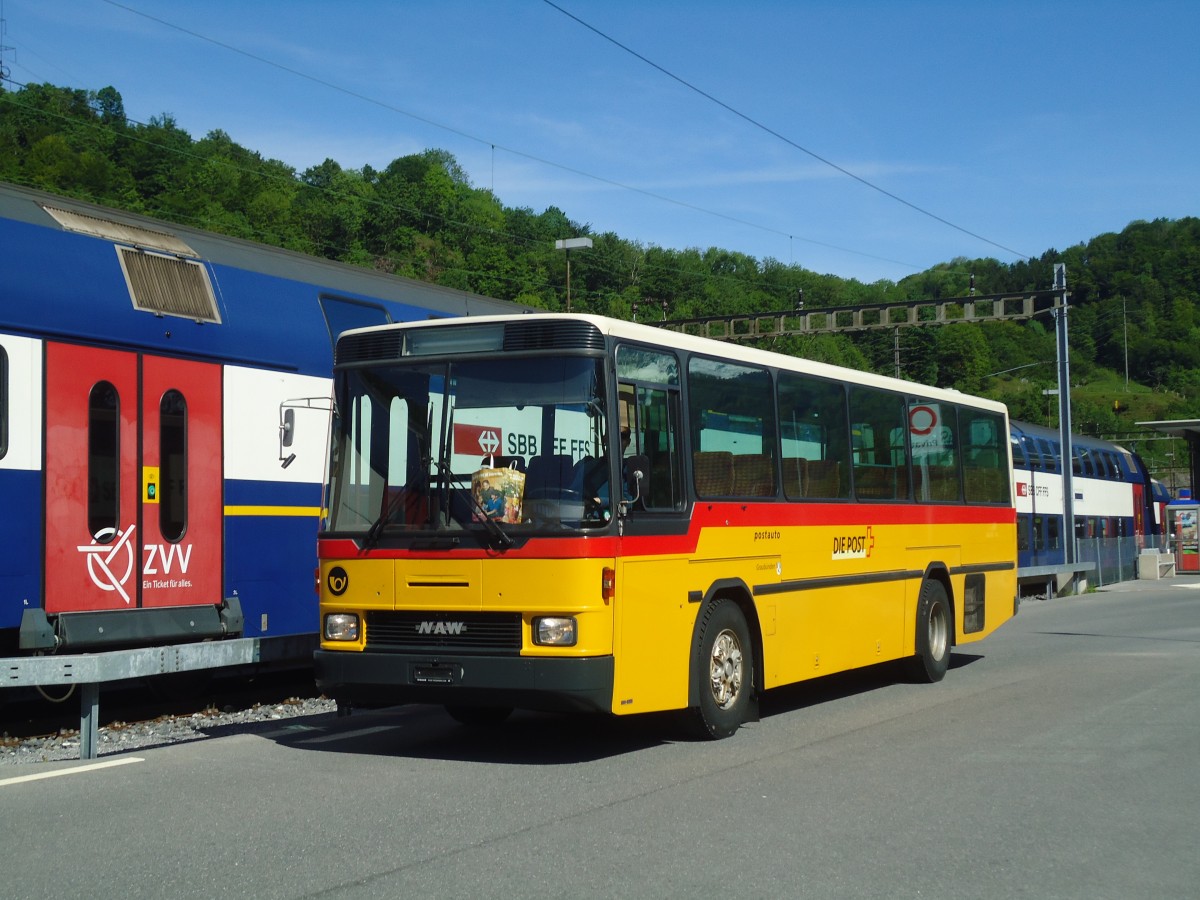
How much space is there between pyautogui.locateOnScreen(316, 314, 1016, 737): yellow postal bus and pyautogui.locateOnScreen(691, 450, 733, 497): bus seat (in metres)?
0.02

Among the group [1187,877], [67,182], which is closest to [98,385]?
[1187,877]

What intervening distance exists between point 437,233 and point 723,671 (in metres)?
75.5

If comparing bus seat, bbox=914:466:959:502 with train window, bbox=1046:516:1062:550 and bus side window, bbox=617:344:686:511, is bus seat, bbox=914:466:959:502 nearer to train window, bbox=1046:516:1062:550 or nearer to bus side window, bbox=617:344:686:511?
bus side window, bbox=617:344:686:511

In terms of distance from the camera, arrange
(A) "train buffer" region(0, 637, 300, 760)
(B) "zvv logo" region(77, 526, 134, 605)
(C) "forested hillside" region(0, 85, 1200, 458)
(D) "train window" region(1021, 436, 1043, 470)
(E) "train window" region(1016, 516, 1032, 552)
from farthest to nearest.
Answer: (C) "forested hillside" region(0, 85, 1200, 458)
(D) "train window" region(1021, 436, 1043, 470)
(E) "train window" region(1016, 516, 1032, 552)
(B) "zvv logo" region(77, 526, 134, 605)
(A) "train buffer" region(0, 637, 300, 760)

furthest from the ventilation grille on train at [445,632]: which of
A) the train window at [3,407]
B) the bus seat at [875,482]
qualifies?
the bus seat at [875,482]

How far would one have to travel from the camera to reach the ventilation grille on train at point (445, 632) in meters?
8.65

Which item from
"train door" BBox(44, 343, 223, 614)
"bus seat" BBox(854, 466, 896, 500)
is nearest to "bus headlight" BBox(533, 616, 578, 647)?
"train door" BBox(44, 343, 223, 614)

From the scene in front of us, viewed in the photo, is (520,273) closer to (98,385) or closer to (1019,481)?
(1019,481)

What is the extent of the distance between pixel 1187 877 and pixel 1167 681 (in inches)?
328

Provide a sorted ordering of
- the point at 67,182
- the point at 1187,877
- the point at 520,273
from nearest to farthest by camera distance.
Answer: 1. the point at 1187,877
2. the point at 67,182
3. the point at 520,273

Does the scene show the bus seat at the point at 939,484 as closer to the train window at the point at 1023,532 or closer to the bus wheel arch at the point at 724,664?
the bus wheel arch at the point at 724,664

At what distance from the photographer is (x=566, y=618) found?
8.48 meters

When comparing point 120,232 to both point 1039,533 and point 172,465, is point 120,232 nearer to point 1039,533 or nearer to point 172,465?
point 172,465

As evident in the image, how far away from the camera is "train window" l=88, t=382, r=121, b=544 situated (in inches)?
412
